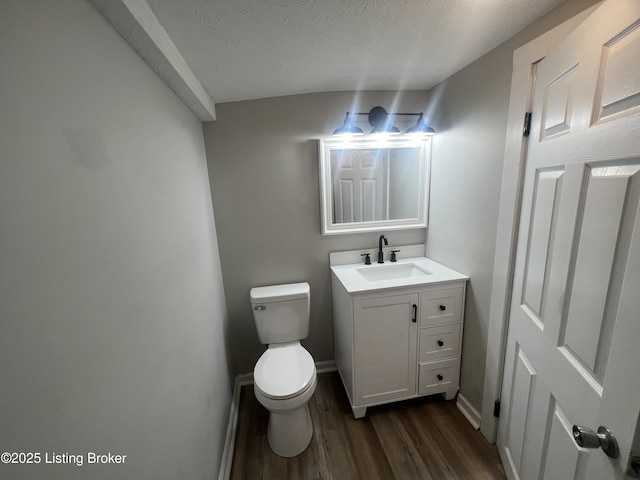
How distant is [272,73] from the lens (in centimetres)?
Answer: 137

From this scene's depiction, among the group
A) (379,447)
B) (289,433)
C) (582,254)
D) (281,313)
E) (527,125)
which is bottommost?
(379,447)

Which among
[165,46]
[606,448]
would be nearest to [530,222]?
[606,448]

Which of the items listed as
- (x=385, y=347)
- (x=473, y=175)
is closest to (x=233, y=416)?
(x=385, y=347)

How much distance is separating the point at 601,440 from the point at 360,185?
1.67 meters

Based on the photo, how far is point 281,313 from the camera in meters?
1.83

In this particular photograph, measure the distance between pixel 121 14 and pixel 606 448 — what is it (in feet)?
5.40

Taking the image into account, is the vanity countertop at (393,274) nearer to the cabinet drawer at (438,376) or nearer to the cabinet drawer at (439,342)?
the cabinet drawer at (439,342)

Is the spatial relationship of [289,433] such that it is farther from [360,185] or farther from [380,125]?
[380,125]

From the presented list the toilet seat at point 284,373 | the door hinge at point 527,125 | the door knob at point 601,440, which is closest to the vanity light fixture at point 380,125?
the door hinge at point 527,125

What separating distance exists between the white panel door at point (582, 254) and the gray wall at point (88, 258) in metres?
1.16

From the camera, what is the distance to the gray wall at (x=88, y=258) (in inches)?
16.9

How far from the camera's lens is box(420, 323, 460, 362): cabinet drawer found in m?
1.71

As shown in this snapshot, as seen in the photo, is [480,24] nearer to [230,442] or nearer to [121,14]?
[121,14]

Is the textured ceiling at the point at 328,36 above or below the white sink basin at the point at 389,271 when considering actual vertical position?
above
